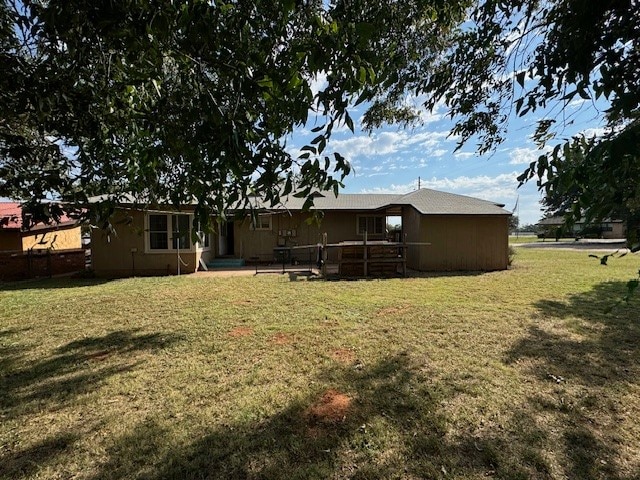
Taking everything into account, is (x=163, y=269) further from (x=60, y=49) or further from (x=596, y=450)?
(x=596, y=450)

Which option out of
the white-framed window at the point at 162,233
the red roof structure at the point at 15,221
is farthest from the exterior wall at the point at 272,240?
the red roof structure at the point at 15,221

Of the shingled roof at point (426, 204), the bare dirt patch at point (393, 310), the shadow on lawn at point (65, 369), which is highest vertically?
the shingled roof at point (426, 204)

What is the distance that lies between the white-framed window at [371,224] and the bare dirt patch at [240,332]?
38.0ft

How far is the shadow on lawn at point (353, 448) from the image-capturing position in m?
2.39

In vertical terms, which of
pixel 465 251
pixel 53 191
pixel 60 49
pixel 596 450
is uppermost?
pixel 60 49

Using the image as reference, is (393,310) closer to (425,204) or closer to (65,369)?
(65,369)

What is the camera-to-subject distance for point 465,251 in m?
13.0

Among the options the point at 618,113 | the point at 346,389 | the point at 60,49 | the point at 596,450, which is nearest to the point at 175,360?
the point at 346,389

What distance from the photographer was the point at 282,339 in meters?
5.14

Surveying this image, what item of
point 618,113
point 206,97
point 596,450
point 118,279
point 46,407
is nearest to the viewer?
point 618,113

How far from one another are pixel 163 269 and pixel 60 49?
10555mm

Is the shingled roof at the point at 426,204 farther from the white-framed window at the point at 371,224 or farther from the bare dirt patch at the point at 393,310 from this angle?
the bare dirt patch at the point at 393,310

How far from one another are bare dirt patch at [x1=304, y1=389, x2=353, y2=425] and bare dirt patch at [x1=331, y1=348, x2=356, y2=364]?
32.1 inches

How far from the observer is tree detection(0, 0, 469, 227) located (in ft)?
5.19
